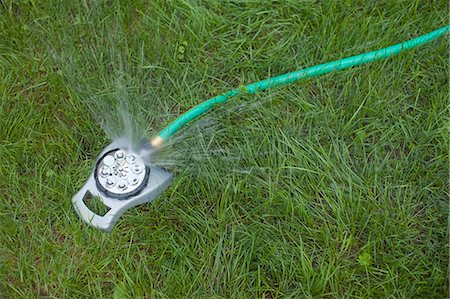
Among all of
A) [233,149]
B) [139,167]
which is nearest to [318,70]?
[233,149]

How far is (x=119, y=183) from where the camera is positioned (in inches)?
87.9

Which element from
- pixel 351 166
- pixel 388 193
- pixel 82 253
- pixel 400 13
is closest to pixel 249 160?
pixel 351 166

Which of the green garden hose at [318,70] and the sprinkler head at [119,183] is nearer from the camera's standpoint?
the sprinkler head at [119,183]

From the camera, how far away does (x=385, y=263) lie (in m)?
2.08

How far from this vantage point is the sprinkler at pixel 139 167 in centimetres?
220

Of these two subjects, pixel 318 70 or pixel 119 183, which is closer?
pixel 119 183

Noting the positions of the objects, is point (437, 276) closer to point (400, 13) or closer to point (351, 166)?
point (351, 166)

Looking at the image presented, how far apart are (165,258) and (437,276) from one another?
0.98m

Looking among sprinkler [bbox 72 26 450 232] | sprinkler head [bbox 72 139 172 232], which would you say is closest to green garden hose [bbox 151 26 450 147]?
sprinkler [bbox 72 26 450 232]

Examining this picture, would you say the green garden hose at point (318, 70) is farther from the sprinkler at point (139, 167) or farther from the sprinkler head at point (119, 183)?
the sprinkler head at point (119, 183)

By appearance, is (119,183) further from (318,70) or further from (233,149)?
(318,70)

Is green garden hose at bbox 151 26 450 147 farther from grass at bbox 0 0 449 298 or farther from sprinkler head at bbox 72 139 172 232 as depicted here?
sprinkler head at bbox 72 139 172 232

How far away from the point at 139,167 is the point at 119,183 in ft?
0.32

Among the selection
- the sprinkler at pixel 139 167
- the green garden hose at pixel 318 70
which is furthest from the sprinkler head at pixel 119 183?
the green garden hose at pixel 318 70
